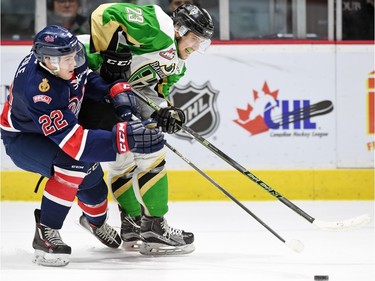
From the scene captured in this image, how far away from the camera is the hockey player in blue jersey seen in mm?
3652

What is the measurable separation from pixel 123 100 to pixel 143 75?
0.91 feet

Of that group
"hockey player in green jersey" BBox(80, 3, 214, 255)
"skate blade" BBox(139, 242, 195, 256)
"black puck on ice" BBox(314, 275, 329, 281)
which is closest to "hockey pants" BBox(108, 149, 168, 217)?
"hockey player in green jersey" BBox(80, 3, 214, 255)

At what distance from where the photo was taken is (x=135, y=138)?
3623 millimetres

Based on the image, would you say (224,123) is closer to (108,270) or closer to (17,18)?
(17,18)

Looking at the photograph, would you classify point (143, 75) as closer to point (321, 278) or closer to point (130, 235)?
point (130, 235)

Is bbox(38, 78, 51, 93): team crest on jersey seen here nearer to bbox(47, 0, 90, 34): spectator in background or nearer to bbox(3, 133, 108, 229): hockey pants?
bbox(3, 133, 108, 229): hockey pants

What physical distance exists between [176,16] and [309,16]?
6.07 feet

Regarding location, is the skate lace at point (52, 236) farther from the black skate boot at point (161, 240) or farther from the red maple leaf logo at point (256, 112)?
the red maple leaf logo at point (256, 112)

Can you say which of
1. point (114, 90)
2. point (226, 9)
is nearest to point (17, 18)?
point (226, 9)

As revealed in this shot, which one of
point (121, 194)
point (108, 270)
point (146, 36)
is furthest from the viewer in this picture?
point (121, 194)

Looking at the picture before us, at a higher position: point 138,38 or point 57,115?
point 138,38

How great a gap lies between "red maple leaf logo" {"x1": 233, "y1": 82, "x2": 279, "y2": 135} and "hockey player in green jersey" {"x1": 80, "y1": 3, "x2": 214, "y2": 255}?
53.7 inches

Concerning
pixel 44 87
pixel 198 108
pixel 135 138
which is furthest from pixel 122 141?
pixel 198 108

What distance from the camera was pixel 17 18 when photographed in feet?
19.1
